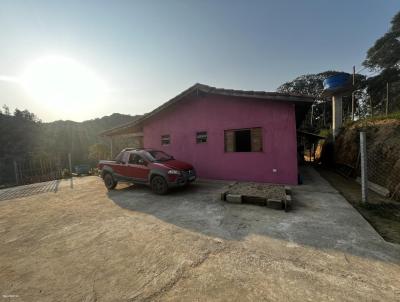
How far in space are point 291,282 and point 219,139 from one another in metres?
7.40

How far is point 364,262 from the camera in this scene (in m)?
2.91

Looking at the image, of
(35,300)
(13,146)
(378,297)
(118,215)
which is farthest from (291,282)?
(13,146)

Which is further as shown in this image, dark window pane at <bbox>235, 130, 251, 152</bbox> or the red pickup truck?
dark window pane at <bbox>235, 130, 251, 152</bbox>

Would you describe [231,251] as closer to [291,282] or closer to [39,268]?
[291,282]

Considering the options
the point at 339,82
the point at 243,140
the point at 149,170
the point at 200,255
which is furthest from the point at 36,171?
the point at 339,82

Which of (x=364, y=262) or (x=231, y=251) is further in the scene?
(x=231, y=251)

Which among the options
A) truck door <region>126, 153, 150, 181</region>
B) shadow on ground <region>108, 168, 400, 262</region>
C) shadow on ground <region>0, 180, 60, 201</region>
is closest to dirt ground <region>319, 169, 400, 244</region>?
shadow on ground <region>108, 168, 400, 262</region>

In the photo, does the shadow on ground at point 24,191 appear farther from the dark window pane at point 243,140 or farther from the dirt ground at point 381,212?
the dirt ground at point 381,212

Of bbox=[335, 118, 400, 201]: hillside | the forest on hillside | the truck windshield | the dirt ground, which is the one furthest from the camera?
the forest on hillside

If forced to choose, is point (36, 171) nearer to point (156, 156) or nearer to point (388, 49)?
point (156, 156)

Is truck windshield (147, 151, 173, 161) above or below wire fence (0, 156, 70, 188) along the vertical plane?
above

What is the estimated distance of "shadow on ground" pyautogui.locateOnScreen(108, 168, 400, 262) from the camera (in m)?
3.50

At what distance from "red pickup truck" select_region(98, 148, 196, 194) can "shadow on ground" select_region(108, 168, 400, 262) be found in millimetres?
577

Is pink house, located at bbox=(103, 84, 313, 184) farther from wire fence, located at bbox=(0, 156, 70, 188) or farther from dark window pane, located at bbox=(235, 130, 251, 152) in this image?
wire fence, located at bbox=(0, 156, 70, 188)
